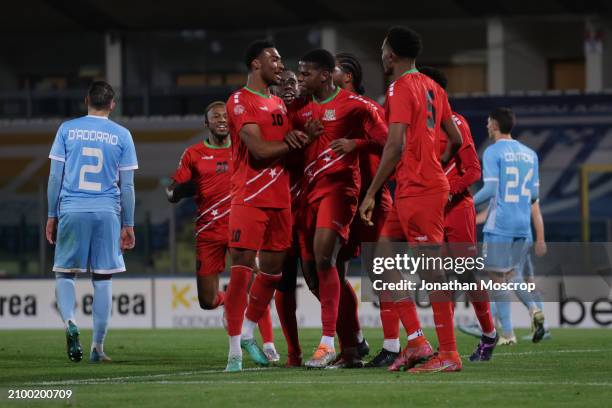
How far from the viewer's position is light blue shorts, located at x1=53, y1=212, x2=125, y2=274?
9938mm

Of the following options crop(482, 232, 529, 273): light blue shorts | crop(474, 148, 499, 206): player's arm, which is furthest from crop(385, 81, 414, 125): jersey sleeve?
crop(482, 232, 529, 273): light blue shorts

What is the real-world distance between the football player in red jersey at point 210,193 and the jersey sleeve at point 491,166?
2.42 m

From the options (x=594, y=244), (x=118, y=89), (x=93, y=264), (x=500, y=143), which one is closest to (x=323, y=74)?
(x=93, y=264)

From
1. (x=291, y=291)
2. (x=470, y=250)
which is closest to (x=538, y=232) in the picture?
(x=470, y=250)

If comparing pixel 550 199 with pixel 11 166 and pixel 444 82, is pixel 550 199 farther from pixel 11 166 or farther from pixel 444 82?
pixel 444 82

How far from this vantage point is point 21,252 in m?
→ 19.8

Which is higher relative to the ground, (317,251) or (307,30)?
(307,30)

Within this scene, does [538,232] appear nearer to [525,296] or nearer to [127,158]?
[525,296]

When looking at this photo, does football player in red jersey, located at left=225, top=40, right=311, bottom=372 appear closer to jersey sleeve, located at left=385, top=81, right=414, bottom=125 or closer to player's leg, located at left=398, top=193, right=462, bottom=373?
jersey sleeve, located at left=385, top=81, right=414, bottom=125

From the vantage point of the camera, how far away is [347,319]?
905 cm

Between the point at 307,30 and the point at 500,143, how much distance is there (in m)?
16.3

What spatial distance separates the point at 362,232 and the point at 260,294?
880mm

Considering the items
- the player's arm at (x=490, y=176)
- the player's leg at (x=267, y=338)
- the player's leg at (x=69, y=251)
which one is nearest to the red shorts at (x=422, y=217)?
the player's leg at (x=267, y=338)

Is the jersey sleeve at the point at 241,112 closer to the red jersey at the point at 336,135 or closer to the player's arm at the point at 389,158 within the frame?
the red jersey at the point at 336,135
